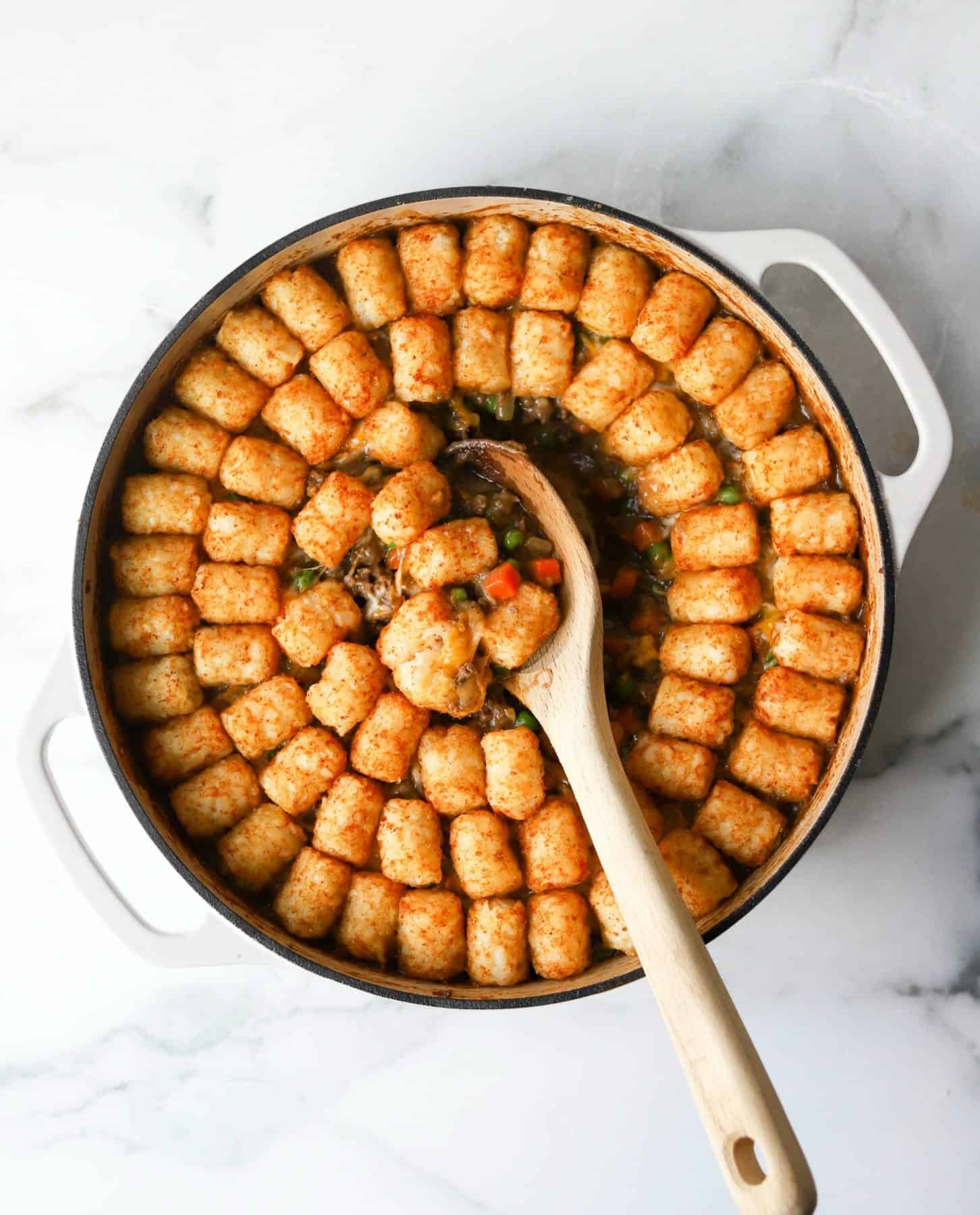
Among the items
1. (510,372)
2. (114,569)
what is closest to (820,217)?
(510,372)

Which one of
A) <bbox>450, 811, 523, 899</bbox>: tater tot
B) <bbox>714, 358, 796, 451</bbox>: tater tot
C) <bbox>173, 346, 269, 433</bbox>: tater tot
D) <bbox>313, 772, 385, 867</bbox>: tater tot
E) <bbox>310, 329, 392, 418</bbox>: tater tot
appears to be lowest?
<bbox>450, 811, 523, 899</bbox>: tater tot

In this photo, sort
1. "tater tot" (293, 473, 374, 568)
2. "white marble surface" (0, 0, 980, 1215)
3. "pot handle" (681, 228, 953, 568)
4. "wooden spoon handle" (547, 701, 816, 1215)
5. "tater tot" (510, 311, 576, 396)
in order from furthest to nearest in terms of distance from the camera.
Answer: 1. "white marble surface" (0, 0, 980, 1215)
2. "tater tot" (510, 311, 576, 396)
3. "tater tot" (293, 473, 374, 568)
4. "pot handle" (681, 228, 953, 568)
5. "wooden spoon handle" (547, 701, 816, 1215)

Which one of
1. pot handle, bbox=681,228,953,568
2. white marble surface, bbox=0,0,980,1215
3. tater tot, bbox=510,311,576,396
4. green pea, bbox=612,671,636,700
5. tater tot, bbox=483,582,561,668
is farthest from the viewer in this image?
white marble surface, bbox=0,0,980,1215

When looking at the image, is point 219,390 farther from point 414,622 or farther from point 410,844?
point 410,844

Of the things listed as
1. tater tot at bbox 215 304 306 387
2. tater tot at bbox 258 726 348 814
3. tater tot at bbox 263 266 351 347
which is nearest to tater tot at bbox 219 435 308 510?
tater tot at bbox 215 304 306 387

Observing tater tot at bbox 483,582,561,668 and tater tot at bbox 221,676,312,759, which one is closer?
tater tot at bbox 483,582,561,668

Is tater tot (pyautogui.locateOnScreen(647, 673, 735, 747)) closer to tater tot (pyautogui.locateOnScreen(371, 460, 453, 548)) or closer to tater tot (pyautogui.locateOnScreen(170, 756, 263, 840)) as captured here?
tater tot (pyautogui.locateOnScreen(371, 460, 453, 548))

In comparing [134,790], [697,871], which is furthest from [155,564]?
[697,871]
